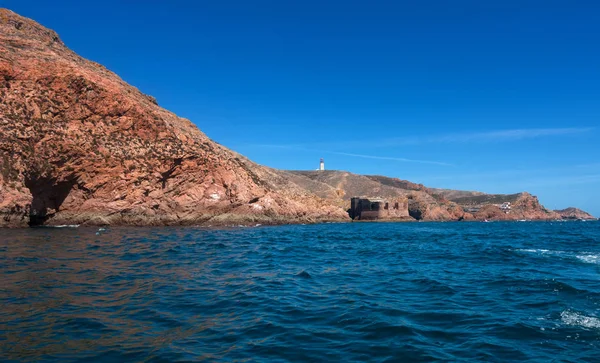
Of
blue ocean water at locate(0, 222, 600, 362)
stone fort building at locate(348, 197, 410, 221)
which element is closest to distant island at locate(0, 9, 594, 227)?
blue ocean water at locate(0, 222, 600, 362)

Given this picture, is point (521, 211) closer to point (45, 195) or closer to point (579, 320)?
point (45, 195)

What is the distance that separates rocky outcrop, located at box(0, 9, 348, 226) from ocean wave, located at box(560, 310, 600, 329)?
43988 millimetres

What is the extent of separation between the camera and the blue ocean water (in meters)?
7.03

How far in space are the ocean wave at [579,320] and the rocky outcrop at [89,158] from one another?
144 feet

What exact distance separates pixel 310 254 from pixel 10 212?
31.9m

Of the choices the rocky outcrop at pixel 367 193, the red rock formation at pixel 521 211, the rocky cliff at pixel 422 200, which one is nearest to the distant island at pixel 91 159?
the rocky outcrop at pixel 367 193

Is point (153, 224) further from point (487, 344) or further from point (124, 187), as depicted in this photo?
point (487, 344)

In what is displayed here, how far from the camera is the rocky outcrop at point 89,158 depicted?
40.7 metres

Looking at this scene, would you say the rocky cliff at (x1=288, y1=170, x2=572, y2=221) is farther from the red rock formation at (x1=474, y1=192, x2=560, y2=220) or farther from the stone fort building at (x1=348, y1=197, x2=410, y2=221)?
the stone fort building at (x1=348, y1=197, x2=410, y2=221)

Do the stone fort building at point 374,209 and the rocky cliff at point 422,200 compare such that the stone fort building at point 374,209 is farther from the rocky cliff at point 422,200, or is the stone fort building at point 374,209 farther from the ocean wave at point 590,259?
the ocean wave at point 590,259

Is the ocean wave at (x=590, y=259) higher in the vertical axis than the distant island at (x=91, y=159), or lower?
lower

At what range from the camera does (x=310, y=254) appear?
76.0 ft

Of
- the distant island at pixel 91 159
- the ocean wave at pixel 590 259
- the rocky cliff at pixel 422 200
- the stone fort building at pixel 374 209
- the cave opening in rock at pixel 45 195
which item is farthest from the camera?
the rocky cliff at pixel 422 200

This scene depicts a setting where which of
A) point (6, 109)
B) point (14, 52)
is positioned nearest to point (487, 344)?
point (6, 109)
